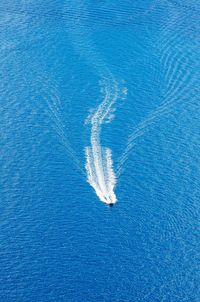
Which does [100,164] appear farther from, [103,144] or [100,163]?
[103,144]

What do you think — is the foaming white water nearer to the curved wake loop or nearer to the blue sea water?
the curved wake loop

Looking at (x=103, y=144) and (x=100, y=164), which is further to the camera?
(x=103, y=144)

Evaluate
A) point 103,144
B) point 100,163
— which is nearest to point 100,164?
point 100,163

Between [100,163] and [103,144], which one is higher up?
[103,144]

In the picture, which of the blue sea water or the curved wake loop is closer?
the blue sea water

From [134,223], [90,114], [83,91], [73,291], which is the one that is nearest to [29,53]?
[83,91]

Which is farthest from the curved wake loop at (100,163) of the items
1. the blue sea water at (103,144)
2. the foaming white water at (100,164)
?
the blue sea water at (103,144)

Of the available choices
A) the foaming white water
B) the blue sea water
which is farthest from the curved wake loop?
the blue sea water

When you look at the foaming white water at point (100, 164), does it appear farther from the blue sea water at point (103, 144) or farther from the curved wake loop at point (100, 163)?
the blue sea water at point (103, 144)
